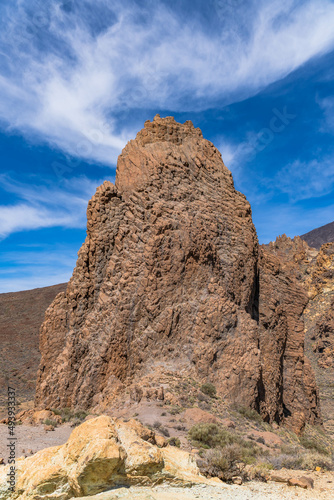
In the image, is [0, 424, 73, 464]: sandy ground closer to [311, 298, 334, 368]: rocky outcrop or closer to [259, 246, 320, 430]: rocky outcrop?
[259, 246, 320, 430]: rocky outcrop

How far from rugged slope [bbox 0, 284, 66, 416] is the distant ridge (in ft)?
456

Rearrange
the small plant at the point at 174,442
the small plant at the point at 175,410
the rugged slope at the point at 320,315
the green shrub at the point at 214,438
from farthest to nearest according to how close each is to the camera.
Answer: the rugged slope at the point at 320,315 < the small plant at the point at 175,410 < the green shrub at the point at 214,438 < the small plant at the point at 174,442

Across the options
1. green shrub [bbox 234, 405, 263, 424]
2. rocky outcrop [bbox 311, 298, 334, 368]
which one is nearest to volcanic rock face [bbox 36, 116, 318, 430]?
green shrub [bbox 234, 405, 263, 424]

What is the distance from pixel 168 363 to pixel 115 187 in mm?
8397

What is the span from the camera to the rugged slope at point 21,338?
1334 inches

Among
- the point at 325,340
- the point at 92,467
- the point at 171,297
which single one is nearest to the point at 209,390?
the point at 171,297

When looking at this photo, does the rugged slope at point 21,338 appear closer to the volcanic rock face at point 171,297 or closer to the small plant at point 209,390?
the volcanic rock face at point 171,297

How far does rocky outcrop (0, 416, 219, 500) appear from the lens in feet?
→ 17.4

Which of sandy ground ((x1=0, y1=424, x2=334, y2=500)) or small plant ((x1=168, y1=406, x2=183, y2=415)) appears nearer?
sandy ground ((x1=0, y1=424, x2=334, y2=500))

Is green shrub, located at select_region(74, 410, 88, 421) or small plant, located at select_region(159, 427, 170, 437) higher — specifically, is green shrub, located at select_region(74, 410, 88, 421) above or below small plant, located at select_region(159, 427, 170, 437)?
below

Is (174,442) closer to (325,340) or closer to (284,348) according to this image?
(284,348)

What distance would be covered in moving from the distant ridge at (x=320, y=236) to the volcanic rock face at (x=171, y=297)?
171220mm

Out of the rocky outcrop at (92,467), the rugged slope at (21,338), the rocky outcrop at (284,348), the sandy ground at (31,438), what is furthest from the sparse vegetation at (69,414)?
the rugged slope at (21,338)

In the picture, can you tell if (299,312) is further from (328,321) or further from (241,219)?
(328,321)
